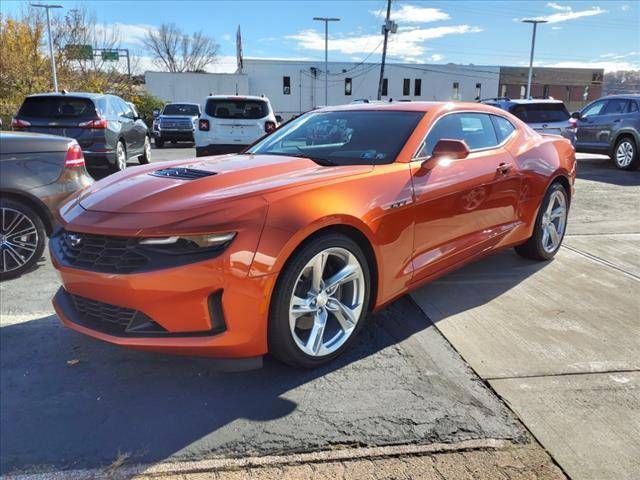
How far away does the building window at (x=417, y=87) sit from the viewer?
53.5 metres

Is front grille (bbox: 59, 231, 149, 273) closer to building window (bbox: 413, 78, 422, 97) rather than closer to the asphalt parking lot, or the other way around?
the asphalt parking lot

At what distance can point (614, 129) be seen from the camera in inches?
480

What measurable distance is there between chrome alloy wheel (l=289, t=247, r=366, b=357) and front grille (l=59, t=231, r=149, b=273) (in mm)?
822

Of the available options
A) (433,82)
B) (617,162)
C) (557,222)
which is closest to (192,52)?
(433,82)

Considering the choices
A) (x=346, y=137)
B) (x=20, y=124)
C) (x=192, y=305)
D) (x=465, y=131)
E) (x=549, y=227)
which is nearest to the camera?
(x=192, y=305)

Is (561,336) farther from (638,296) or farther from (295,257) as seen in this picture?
(295,257)

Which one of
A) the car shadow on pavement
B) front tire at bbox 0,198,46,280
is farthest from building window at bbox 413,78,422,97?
the car shadow on pavement

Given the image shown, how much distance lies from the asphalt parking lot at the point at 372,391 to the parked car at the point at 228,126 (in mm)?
6675

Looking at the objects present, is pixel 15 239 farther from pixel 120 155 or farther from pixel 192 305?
pixel 120 155

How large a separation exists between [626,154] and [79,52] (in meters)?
28.8

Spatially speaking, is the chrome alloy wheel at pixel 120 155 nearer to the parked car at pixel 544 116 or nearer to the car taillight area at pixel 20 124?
the car taillight area at pixel 20 124

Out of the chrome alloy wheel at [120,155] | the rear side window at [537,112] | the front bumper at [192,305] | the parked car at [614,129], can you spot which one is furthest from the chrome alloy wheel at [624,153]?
the front bumper at [192,305]

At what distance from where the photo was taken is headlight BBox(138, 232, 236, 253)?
2381 millimetres

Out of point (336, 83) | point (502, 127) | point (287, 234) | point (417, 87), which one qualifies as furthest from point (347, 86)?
point (287, 234)
